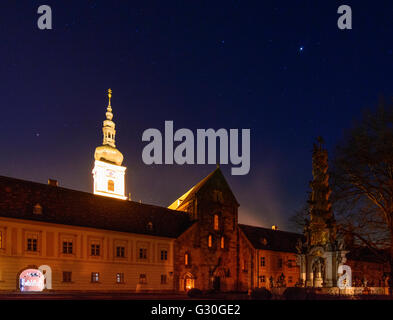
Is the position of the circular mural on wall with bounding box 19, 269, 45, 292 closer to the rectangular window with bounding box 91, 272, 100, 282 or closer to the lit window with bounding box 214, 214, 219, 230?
the rectangular window with bounding box 91, 272, 100, 282

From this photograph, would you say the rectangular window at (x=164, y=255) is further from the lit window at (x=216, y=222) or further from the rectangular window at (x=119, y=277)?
the lit window at (x=216, y=222)

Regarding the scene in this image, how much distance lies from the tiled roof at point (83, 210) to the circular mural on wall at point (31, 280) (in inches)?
176

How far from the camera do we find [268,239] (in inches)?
2309

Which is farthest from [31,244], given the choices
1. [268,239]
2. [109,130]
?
[109,130]

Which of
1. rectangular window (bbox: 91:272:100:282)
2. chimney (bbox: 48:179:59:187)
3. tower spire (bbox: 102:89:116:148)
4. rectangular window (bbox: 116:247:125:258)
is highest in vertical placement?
tower spire (bbox: 102:89:116:148)

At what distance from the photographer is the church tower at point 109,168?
7438 centimetres

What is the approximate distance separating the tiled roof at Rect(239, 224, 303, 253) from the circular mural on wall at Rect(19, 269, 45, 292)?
2918cm

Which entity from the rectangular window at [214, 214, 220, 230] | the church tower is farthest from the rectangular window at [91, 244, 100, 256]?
the church tower

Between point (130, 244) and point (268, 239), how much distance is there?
24.0 metres

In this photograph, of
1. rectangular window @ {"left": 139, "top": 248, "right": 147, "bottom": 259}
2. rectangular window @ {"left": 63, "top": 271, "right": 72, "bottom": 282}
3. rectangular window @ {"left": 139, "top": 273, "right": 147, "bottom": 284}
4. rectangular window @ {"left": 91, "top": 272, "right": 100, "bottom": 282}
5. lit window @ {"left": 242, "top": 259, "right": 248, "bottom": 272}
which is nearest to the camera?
rectangular window @ {"left": 63, "top": 271, "right": 72, "bottom": 282}

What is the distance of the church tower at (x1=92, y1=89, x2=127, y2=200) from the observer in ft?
244

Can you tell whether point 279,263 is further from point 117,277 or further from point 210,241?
point 117,277

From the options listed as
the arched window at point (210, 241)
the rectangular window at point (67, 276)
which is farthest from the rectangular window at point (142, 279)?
the arched window at point (210, 241)
